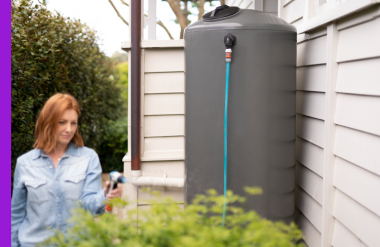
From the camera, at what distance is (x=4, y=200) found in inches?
89.1

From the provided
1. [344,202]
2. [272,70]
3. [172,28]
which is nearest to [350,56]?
[272,70]

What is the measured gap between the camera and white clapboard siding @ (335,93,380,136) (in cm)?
170

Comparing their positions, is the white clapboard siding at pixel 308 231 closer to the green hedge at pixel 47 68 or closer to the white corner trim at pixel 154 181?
the white corner trim at pixel 154 181

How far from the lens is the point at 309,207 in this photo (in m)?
2.63

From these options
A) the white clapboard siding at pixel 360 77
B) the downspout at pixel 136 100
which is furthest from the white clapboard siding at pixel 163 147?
the white clapboard siding at pixel 360 77

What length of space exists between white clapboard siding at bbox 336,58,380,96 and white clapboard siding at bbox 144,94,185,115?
65.3 inches

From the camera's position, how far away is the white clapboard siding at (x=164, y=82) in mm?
3533

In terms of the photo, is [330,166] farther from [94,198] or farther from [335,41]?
[94,198]

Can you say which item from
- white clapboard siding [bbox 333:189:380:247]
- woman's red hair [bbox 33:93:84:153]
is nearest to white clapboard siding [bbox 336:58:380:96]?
white clapboard siding [bbox 333:189:380:247]

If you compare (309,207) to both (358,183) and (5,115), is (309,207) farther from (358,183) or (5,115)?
(5,115)

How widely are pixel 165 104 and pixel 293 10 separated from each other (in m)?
1.30

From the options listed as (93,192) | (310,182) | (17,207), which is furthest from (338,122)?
(17,207)

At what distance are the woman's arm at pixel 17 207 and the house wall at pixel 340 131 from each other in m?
1.54

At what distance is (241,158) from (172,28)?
7278 millimetres
